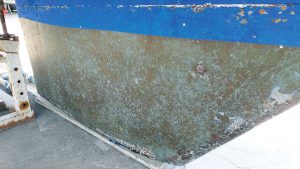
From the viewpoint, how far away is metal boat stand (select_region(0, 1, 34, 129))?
2750 mm

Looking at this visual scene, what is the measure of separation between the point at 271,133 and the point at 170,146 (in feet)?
3.74

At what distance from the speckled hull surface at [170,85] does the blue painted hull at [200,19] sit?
0.05 m

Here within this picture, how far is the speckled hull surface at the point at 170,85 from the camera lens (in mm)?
1302

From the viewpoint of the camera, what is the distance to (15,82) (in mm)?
2824

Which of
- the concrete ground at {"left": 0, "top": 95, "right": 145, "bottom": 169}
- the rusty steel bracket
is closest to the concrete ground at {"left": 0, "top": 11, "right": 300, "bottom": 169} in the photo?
the concrete ground at {"left": 0, "top": 95, "right": 145, "bottom": 169}

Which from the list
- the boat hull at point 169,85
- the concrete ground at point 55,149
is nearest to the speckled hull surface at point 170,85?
the boat hull at point 169,85

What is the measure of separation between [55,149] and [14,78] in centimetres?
89

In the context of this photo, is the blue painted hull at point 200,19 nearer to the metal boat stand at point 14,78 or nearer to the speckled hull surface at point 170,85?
the speckled hull surface at point 170,85

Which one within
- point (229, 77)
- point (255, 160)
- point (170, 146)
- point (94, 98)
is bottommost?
point (255, 160)

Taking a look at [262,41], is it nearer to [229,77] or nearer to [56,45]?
[229,77]

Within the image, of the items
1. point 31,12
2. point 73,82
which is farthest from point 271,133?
point 31,12

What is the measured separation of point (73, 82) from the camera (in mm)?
2566

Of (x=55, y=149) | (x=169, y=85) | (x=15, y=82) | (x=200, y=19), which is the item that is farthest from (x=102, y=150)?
(x=200, y=19)

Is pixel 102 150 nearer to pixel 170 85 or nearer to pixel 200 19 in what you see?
pixel 170 85
